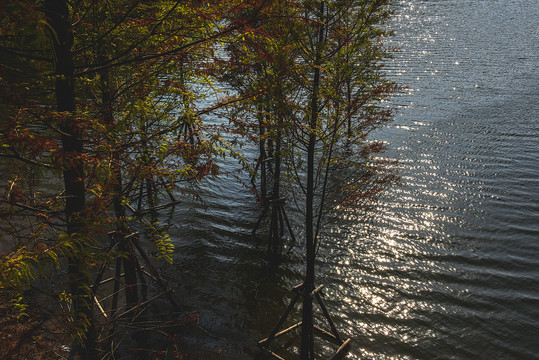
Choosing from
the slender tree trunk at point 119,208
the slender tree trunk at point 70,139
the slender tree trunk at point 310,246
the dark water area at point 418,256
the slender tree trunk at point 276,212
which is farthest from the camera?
the slender tree trunk at point 276,212

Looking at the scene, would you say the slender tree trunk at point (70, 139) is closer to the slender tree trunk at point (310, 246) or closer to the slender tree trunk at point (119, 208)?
the slender tree trunk at point (119, 208)

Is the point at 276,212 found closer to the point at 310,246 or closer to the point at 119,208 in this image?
the point at 310,246

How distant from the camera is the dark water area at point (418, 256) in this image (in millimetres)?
9906

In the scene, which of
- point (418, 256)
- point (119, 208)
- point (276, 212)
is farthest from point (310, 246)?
point (418, 256)

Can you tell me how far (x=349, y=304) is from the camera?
36.0 ft

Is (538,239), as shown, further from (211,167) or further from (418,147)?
(211,167)

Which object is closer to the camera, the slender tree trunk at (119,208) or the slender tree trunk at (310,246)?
the slender tree trunk at (119,208)

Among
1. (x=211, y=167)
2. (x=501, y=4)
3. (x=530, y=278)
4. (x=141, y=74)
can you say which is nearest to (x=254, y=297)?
(x=211, y=167)

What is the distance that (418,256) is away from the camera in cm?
1303

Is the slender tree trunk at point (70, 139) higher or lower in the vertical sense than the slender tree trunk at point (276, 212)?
higher

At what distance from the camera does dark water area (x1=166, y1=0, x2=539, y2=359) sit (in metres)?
9.91

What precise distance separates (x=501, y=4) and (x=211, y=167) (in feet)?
193

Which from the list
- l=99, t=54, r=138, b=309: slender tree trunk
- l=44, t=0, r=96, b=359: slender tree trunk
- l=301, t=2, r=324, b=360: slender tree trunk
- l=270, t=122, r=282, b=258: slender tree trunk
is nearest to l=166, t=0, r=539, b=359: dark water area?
l=270, t=122, r=282, b=258: slender tree trunk

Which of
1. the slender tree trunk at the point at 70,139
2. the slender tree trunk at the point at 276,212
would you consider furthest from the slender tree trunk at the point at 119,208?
the slender tree trunk at the point at 276,212
